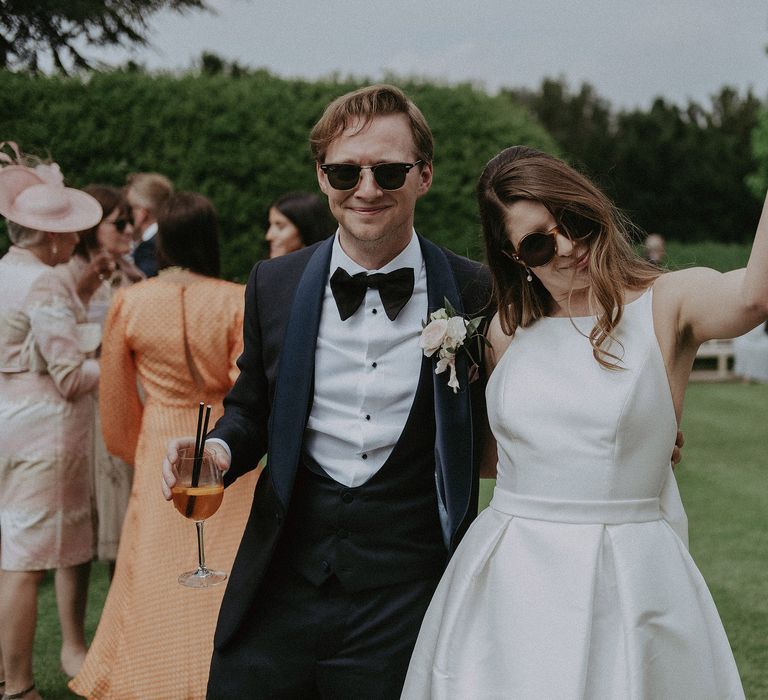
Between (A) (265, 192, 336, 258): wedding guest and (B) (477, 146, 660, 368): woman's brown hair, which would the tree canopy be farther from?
(B) (477, 146, 660, 368): woman's brown hair

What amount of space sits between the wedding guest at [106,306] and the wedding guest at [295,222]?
931 millimetres

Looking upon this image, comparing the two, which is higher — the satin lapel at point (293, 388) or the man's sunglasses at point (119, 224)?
the man's sunglasses at point (119, 224)

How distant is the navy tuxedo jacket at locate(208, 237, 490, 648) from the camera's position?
8.38 feet

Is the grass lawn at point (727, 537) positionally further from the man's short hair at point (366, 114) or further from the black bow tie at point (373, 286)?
the man's short hair at point (366, 114)

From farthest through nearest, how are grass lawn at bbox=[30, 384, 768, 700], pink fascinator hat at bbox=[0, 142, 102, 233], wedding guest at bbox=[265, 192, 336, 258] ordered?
wedding guest at bbox=[265, 192, 336, 258], grass lawn at bbox=[30, 384, 768, 700], pink fascinator hat at bbox=[0, 142, 102, 233]

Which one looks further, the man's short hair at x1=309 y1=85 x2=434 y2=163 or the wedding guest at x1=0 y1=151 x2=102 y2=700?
the wedding guest at x1=0 y1=151 x2=102 y2=700

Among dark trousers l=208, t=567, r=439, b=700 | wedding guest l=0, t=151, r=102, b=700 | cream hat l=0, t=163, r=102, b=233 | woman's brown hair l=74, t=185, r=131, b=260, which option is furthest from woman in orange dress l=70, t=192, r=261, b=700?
dark trousers l=208, t=567, r=439, b=700

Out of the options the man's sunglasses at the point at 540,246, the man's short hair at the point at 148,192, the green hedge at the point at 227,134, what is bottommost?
the man's sunglasses at the point at 540,246

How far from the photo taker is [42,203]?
465 centimetres

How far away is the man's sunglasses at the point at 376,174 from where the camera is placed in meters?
2.58

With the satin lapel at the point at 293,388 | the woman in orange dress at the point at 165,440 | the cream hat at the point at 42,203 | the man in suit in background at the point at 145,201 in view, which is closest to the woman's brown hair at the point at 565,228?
the satin lapel at the point at 293,388

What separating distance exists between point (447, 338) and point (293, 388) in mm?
431

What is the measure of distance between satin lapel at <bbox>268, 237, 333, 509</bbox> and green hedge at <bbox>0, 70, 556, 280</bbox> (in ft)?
25.3

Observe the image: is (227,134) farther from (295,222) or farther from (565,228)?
(565,228)
